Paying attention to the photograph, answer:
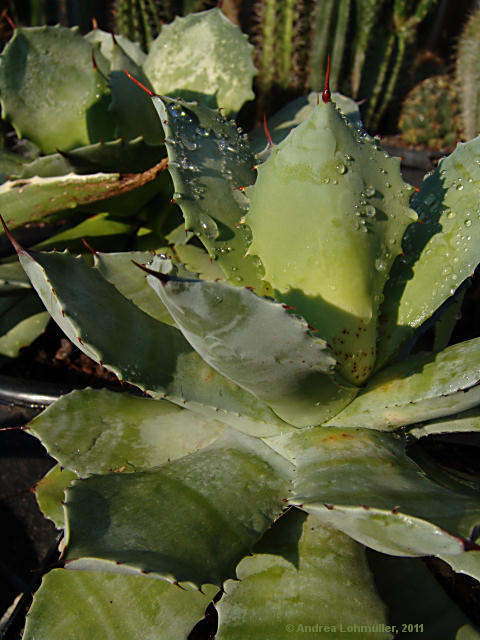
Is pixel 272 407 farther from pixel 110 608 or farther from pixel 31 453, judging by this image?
pixel 31 453

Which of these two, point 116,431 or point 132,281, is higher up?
point 132,281

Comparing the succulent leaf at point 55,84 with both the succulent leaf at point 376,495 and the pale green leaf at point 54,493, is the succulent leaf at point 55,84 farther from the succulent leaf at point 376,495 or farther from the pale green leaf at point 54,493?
the succulent leaf at point 376,495

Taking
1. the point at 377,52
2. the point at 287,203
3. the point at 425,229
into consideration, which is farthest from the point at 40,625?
the point at 377,52

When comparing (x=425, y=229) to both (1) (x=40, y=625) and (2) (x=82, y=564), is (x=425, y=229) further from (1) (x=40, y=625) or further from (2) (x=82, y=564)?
(1) (x=40, y=625)

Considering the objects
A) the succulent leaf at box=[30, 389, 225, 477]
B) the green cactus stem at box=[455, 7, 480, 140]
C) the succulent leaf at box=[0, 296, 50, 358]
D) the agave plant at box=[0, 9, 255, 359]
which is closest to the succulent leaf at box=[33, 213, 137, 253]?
the agave plant at box=[0, 9, 255, 359]

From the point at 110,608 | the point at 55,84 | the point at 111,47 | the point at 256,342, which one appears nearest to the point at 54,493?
the point at 110,608

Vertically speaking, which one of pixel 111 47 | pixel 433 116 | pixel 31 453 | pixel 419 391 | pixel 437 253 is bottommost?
pixel 31 453
